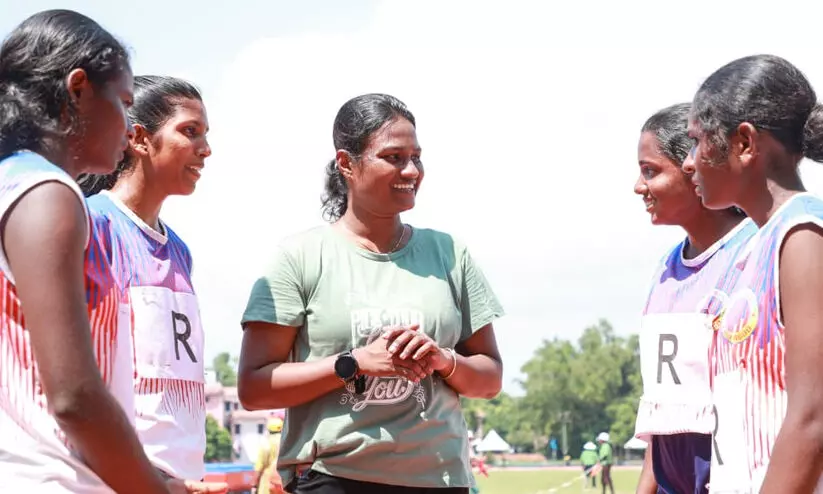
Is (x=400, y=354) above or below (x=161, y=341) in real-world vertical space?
below

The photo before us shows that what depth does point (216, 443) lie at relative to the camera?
92.4 meters

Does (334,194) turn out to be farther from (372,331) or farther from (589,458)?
(589,458)

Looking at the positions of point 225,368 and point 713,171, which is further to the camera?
point 225,368

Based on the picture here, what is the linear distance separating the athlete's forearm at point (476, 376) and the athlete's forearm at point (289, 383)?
0.43 m

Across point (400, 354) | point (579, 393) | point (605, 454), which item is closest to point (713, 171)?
point (400, 354)

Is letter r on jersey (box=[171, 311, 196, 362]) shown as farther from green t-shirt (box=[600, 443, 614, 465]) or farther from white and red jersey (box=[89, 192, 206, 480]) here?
green t-shirt (box=[600, 443, 614, 465])

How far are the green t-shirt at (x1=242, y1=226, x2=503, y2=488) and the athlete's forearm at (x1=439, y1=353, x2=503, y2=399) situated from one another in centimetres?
7

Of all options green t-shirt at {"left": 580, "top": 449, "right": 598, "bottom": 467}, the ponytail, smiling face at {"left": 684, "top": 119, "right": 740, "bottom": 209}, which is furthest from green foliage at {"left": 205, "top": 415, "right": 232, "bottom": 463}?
smiling face at {"left": 684, "top": 119, "right": 740, "bottom": 209}

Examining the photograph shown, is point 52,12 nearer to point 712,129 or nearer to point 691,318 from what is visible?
point 712,129

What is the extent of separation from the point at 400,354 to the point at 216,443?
3575 inches

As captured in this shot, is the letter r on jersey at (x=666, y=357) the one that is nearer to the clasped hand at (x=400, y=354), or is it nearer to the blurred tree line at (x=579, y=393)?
the clasped hand at (x=400, y=354)

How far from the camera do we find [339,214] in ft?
15.7

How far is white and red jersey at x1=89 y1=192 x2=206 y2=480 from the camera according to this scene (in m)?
3.81

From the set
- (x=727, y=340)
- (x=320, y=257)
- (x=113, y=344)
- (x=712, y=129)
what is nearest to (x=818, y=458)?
(x=727, y=340)
